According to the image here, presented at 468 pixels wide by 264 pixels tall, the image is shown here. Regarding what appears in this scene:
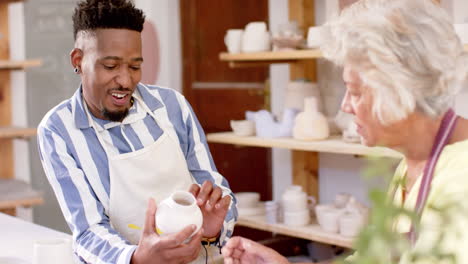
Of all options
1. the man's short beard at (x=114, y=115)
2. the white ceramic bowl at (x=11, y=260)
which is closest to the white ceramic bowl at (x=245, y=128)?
the man's short beard at (x=114, y=115)

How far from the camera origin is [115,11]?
6.23 ft

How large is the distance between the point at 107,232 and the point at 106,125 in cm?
35

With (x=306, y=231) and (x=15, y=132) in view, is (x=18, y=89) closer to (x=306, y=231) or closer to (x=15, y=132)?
(x=15, y=132)

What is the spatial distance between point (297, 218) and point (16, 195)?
5.50 feet

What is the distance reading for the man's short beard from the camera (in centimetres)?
188

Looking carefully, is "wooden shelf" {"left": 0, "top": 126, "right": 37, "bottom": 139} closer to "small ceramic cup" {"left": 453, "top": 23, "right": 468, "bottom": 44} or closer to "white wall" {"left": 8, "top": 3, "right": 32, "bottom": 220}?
"white wall" {"left": 8, "top": 3, "right": 32, "bottom": 220}

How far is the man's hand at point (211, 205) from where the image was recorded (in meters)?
1.76

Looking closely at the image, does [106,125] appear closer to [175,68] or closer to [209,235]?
[209,235]

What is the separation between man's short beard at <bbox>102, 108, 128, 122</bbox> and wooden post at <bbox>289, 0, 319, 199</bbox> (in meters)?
1.66

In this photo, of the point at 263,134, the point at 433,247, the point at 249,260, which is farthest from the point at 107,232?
the point at 263,134

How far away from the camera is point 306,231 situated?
3092mm

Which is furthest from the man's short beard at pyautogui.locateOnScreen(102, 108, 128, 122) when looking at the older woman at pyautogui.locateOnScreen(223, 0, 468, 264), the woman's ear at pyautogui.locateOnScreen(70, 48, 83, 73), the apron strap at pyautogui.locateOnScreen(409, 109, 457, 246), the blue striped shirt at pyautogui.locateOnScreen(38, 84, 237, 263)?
the apron strap at pyautogui.locateOnScreen(409, 109, 457, 246)

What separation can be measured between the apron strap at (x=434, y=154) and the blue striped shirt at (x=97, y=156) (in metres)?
0.74

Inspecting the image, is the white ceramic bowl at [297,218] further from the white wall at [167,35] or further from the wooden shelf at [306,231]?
the white wall at [167,35]
